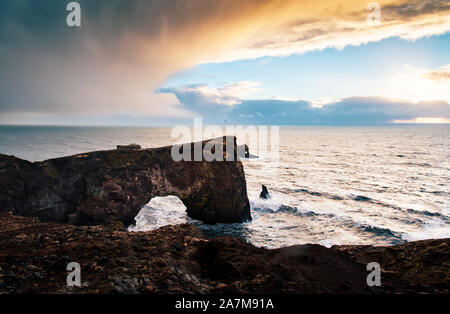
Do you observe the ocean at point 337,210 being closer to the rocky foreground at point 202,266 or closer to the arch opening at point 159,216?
the arch opening at point 159,216

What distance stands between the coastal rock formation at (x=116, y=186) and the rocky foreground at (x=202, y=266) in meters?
14.4

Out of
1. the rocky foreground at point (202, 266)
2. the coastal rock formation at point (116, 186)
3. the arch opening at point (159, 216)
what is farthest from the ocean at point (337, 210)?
the rocky foreground at point (202, 266)

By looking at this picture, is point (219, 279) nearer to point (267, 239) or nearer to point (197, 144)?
point (267, 239)

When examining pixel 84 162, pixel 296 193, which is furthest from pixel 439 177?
→ pixel 84 162

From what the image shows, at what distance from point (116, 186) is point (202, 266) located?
19802mm

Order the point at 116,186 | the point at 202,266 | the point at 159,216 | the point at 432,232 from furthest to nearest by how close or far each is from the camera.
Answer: the point at 159,216, the point at 432,232, the point at 116,186, the point at 202,266

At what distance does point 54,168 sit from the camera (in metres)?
24.3

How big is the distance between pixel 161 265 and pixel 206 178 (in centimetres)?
2085

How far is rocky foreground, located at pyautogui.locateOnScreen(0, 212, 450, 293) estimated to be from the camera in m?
6.82

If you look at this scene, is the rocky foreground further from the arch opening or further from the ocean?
the arch opening

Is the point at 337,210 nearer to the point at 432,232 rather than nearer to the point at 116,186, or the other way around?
the point at 432,232

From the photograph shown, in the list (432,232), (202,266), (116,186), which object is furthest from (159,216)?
(432,232)

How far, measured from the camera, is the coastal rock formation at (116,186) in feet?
75.2

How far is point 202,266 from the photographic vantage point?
29.0 feet
